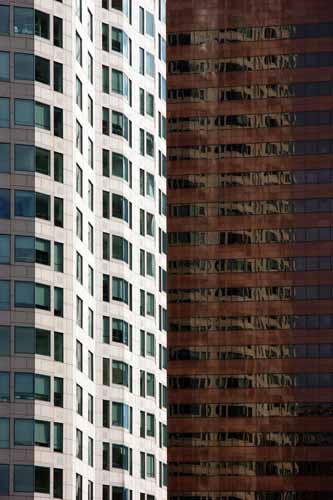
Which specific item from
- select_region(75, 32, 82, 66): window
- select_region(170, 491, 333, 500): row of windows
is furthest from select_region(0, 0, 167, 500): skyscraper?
select_region(170, 491, 333, 500): row of windows

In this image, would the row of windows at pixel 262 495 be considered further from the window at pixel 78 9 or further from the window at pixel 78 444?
the window at pixel 78 9

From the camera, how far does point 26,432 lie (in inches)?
4702

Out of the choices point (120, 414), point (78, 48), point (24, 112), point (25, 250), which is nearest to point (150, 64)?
point (78, 48)

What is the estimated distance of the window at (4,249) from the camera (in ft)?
399

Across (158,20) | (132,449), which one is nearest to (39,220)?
(132,449)

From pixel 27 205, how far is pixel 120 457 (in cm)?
2599

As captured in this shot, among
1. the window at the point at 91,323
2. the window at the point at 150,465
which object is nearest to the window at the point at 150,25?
the window at the point at 91,323

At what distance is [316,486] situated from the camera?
199m

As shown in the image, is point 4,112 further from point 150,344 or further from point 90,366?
point 150,344

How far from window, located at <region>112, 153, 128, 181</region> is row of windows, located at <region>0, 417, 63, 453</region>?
96.6 ft

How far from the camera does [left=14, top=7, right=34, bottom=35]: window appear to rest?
12538 centimetres

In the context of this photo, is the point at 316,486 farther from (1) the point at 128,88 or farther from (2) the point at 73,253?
(2) the point at 73,253

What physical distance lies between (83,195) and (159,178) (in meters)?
22.1

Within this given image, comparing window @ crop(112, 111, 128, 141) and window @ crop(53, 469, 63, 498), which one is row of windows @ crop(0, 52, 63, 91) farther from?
window @ crop(53, 469, 63, 498)
